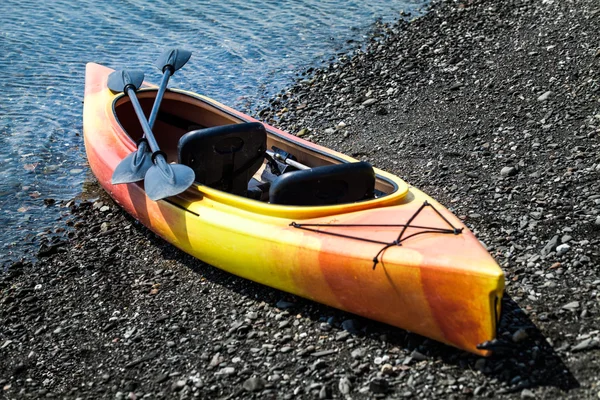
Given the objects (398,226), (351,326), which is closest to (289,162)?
(398,226)

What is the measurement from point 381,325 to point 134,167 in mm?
2823

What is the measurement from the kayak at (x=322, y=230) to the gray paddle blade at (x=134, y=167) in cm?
17

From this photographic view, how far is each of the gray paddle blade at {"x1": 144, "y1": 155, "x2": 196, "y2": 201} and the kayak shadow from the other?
1.07 m

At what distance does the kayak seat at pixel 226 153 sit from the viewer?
21.1 feet

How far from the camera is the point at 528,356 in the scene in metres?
4.77

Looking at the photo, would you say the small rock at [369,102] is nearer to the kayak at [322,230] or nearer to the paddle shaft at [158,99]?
the kayak at [322,230]

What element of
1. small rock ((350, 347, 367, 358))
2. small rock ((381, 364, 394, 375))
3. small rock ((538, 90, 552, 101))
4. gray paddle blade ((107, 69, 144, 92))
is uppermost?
small rock ((538, 90, 552, 101))

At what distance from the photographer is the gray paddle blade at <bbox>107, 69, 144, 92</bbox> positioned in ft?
26.2

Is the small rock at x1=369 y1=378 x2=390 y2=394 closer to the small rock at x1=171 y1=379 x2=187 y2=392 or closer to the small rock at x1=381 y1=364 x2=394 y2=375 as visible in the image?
the small rock at x1=381 y1=364 x2=394 y2=375

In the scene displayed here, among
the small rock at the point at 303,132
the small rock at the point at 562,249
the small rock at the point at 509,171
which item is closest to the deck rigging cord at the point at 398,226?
the small rock at the point at 562,249

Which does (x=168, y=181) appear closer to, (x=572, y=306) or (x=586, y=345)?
(x=572, y=306)

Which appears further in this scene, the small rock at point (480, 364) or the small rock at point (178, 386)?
the small rock at point (178, 386)

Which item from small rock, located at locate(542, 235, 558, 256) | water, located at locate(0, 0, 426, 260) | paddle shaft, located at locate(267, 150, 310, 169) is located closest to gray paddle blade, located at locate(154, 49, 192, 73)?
water, located at locate(0, 0, 426, 260)

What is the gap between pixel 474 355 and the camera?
193 inches
